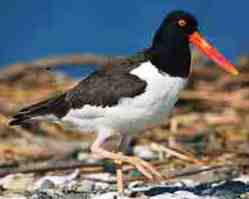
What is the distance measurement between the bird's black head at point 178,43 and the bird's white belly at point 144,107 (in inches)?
4.5

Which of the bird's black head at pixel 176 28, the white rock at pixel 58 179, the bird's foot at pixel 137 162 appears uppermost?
the bird's black head at pixel 176 28

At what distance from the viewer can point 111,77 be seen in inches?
243

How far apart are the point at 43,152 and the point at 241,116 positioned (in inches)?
97.8

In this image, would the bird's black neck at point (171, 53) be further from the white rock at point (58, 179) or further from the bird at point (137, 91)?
the white rock at point (58, 179)

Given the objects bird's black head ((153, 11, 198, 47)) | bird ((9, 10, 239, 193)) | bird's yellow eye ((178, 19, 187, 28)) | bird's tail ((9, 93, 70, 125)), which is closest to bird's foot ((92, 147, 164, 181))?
bird ((9, 10, 239, 193))

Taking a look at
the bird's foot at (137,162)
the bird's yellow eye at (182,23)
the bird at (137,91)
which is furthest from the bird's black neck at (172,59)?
the bird's foot at (137,162)

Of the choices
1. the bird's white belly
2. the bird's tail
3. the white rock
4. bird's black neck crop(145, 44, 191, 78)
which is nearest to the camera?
the bird's white belly

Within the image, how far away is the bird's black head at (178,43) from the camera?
6.12 m

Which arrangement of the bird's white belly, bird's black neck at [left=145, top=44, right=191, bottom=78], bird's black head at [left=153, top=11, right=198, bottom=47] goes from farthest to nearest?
bird's black head at [left=153, top=11, right=198, bottom=47] → bird's black neck at [left=145, top=44, right=191, bottom=78] → the bird's white belly

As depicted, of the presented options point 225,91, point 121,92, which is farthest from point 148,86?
point 225,91

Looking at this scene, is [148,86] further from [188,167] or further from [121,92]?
[188,167]

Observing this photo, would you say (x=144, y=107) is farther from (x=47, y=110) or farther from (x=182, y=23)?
(x=47, y=110)

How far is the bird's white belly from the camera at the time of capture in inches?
233

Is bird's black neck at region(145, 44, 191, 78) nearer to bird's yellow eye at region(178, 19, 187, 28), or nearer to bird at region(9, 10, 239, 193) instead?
bird at region(9, 10, 239, 193)
